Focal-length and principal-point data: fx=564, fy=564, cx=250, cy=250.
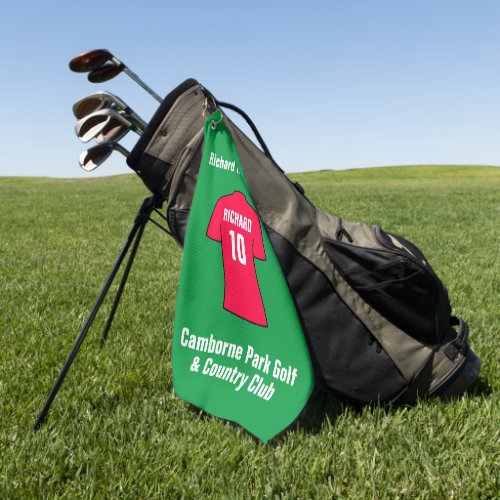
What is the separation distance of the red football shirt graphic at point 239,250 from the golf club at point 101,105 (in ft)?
2.37

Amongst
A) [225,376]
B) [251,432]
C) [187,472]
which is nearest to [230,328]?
[225,376]

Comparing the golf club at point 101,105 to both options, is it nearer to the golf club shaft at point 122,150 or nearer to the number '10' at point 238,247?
the golf club shaft at point 122,150

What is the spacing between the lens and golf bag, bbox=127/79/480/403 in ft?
9.59

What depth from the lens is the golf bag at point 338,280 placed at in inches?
115

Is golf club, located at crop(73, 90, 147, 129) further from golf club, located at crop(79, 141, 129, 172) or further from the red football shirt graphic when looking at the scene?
the red football shirt graphic

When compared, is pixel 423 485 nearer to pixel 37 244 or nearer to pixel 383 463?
pixel 383 463

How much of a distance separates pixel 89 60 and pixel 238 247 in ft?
4.37

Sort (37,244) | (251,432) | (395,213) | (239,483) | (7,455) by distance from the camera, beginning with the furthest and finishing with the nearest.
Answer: (395,213) < (37,244) < (251,432) < (7,455) < (239,483)

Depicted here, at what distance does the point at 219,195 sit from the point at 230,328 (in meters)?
0.70

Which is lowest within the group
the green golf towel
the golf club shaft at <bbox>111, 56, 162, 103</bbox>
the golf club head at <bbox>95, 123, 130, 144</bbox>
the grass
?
the grass

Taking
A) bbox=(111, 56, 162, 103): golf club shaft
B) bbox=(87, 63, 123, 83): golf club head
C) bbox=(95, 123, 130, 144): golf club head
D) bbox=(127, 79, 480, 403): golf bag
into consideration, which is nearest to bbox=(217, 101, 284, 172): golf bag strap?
bbox=(127, 79, 480, 403): golf bag

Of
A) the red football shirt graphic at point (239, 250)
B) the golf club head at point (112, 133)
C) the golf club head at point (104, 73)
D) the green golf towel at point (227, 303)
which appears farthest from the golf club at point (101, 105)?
the red football shirt graphic at point (239, 250)

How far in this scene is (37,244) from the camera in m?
10.1

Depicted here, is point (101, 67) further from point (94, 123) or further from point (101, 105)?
point (94, 123)
